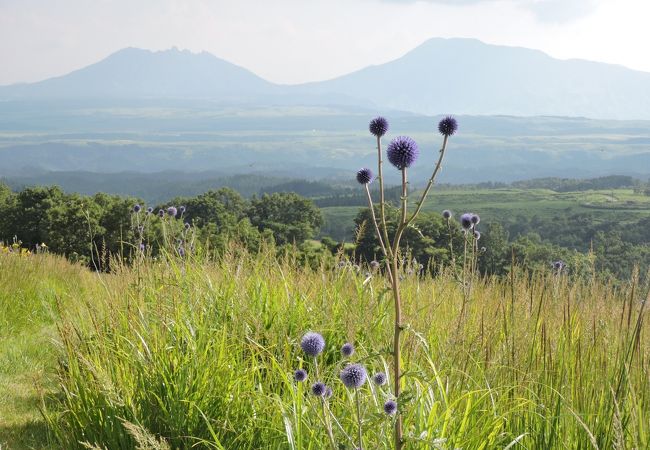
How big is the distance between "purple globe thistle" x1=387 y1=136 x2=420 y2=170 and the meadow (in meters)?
0.50

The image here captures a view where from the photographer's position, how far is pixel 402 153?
2279mm

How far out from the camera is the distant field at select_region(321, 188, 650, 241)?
10178 cm

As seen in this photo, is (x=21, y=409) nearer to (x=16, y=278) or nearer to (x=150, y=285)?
(x=150, y=285)

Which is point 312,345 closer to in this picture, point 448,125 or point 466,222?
point 448,125

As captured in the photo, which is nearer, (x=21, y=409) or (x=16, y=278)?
(x=21, y=409)

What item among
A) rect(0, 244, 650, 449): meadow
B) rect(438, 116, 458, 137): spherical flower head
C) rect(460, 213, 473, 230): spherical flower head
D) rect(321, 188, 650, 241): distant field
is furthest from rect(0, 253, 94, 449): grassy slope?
rect(321, 188, 650, 241): distant field

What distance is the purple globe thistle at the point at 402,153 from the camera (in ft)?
7.35

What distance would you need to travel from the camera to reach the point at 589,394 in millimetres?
3359

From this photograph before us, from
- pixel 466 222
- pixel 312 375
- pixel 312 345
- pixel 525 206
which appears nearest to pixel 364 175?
pixel 312 345

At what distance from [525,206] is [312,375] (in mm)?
116521

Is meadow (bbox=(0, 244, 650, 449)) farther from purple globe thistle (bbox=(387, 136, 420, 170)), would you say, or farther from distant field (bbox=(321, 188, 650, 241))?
distant field (bbox=(321, 188, 650, 241))

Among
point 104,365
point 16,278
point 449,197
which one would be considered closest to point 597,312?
point 104,365

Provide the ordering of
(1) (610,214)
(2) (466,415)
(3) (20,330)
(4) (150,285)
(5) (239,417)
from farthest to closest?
(1) (610,214)
(3) (20,330)
(4) (150,285)
(5) (239,417)
(2) (466,415)

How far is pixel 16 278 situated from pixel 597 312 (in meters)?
7.12
